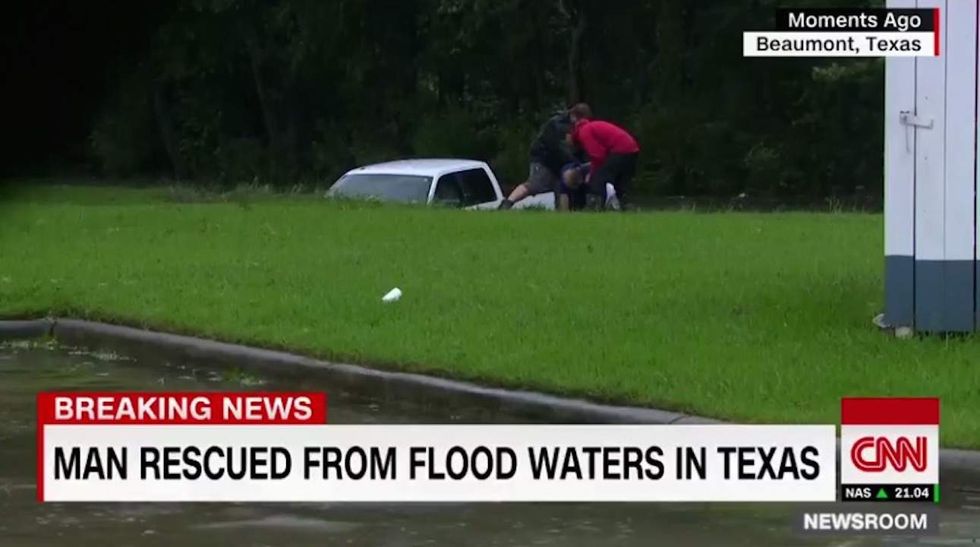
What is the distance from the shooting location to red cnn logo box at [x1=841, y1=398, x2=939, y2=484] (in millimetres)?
6215

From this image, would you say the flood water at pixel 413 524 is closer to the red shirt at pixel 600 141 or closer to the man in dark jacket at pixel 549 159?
the red shirt at pixel 600 141

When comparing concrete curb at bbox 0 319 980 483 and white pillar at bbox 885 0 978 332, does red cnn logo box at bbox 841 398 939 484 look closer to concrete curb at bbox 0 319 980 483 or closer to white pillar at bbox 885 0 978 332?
concrete curb at bbox 0 319 980 483

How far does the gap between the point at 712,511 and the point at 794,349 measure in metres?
2.42

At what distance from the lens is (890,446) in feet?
21.1

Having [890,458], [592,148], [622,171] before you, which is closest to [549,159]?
[592,148]

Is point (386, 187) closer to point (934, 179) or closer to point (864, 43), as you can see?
point (864, 43)

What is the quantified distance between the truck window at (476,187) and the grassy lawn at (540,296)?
3935 millimetres

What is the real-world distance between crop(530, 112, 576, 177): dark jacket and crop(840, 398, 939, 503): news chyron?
15135mm

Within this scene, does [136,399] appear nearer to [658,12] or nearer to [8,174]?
[8,174]

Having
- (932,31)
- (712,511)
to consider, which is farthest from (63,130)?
(932,31)

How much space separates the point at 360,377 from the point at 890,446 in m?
3.19

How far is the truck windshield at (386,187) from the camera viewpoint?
20.9 metres

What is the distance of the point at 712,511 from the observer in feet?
20.4

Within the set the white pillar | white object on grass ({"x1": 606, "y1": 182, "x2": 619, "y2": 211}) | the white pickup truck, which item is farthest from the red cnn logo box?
white object on grass ({"x1": 606, "y1": 182, "x2": 619, "y2": 211})
